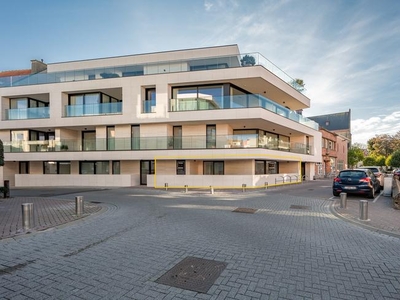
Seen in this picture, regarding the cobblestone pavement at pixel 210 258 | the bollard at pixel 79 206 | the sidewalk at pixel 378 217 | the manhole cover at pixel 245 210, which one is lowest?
the manhole cover at pixel 245 210

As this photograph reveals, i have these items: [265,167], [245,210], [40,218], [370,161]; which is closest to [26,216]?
[40,218]

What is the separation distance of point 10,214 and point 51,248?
5.12 metres

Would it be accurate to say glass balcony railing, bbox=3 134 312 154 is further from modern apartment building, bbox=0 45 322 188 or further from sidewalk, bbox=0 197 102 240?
sidewalk, bbox=0 197 102 240

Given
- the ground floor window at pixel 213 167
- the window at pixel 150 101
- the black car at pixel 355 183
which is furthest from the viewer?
the ground floor window at pixel 213 167

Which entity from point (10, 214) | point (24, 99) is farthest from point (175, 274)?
point (24, 99)

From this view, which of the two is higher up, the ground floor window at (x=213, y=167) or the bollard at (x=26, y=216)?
the ground floor window at (x=213, y=167)

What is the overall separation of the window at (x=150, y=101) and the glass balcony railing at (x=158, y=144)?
8.32 ft

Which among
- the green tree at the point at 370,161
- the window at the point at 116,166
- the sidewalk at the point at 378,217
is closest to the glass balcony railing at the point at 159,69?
the window at the point at 116,166

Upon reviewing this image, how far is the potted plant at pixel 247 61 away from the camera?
1855 cm

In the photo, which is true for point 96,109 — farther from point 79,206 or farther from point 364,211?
point 364,211

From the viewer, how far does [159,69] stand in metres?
20.5

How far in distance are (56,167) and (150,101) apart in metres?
11.9

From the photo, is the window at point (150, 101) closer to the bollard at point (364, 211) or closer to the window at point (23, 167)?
the window at point (23, 167)

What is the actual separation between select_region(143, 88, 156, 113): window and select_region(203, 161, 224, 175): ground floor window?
6.64m
